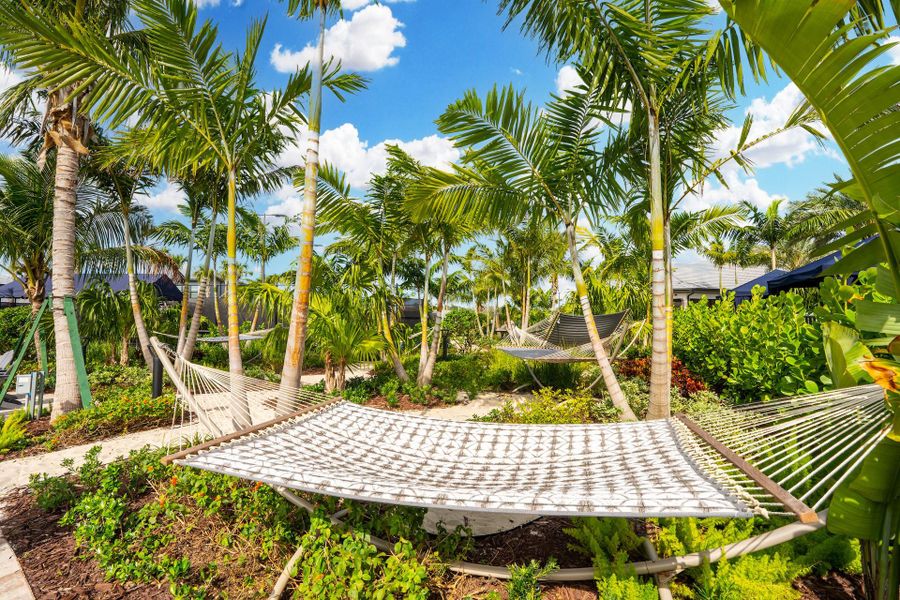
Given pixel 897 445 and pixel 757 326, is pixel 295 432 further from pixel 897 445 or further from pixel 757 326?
pixel 757 326

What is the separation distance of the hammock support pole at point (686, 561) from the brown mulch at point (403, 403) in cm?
404

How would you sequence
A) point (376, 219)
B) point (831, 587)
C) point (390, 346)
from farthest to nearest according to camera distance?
point (376, 219), point (390, 346), point (831, 587)

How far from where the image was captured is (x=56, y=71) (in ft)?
10.4

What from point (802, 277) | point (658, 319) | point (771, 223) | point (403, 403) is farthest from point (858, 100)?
point (771, 223)

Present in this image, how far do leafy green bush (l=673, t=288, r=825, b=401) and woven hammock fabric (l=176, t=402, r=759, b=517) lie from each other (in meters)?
1.42

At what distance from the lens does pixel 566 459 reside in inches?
87.7

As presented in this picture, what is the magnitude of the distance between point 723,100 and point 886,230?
441cm

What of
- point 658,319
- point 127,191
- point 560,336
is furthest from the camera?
point 560,336

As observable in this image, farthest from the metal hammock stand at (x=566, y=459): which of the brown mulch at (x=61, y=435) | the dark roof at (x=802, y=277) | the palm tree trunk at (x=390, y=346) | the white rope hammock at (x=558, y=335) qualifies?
the dark roof at (x=802, y=277)

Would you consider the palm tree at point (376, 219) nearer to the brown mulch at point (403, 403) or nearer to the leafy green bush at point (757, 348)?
the brown mulch at point (403, 403)

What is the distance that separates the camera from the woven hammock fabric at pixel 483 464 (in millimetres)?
1466

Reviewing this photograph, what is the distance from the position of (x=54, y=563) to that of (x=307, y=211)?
2.82m

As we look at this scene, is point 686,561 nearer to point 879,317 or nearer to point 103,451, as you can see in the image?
point 879,317

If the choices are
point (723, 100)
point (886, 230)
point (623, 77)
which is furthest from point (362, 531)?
point (723, 100)
